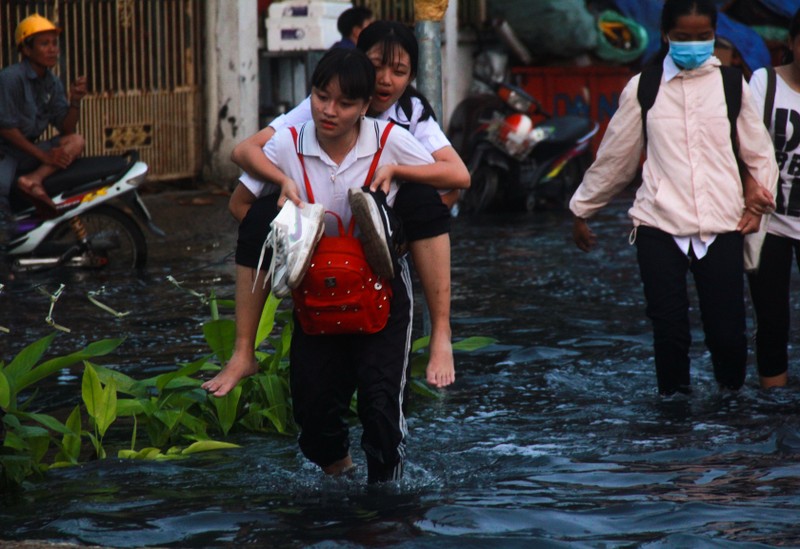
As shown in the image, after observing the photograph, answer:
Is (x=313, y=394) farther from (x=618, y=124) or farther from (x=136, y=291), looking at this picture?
(x=136, y=291)

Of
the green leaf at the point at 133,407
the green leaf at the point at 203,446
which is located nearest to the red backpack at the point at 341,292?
the green leaf at the point at 203,446

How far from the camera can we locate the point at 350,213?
4312 mm

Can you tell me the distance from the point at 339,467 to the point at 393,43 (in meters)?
1.48

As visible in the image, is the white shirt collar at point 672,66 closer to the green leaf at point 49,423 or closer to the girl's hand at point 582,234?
the girl's hand at point 582,234

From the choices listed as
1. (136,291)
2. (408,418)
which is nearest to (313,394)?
(408,418)

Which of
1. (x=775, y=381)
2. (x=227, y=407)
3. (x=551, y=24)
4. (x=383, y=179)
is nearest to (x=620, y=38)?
(x=551, y=24)

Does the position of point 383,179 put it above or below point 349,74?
below

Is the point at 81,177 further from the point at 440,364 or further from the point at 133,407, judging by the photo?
the point at 440,364

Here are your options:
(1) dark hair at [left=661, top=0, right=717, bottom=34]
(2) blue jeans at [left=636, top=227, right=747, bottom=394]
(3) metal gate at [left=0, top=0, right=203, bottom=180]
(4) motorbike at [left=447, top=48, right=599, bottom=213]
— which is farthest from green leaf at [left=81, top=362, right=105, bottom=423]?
(4) motorbike at [left=447, top=48, right=599, bottom=213]

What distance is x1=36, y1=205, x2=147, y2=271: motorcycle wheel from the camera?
380 inches

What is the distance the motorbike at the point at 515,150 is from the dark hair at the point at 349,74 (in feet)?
30.6

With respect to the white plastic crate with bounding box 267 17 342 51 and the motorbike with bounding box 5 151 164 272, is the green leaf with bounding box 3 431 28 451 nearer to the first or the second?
the motorbike with bounding box 5 151 164 272

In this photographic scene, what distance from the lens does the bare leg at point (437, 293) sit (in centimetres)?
445

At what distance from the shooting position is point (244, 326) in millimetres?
4562
